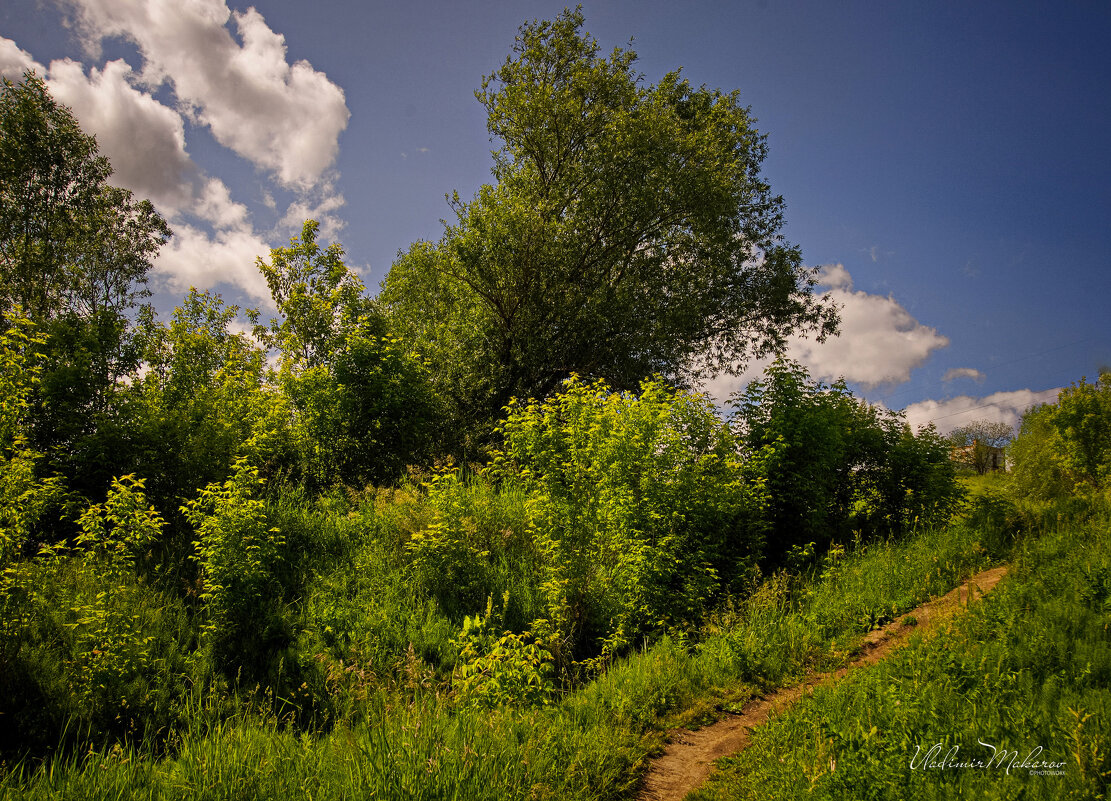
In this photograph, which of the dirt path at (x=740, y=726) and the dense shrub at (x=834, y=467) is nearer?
the dirt path at (x=740, y=726)

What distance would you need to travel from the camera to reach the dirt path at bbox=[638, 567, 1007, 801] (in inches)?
173

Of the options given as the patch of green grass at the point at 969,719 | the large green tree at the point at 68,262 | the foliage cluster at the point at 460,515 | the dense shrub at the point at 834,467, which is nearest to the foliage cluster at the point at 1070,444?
the foliage cluster at the point at 460,515

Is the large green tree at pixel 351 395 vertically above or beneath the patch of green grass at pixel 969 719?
above

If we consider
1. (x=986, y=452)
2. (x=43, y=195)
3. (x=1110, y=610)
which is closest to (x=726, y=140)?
(x=1110, y=610)

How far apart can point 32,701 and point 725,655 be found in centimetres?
949

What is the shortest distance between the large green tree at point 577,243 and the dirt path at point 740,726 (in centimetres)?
1498

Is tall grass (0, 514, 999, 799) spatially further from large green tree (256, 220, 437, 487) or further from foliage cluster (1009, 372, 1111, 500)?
foliage cluster (1009, 372, 1111, 500)

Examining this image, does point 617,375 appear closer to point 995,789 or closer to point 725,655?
point 725,655

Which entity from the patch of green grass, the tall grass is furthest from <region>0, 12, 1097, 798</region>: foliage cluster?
the patch of green grass

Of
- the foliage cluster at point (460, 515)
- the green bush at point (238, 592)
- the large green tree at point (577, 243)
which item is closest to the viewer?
the foliage cluster at point (460, 515)

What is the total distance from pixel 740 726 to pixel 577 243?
18987 mm

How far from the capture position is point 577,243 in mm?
21281

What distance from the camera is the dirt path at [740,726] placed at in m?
4.39

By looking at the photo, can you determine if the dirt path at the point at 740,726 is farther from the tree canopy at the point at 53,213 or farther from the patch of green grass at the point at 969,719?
the tree canopy at the point at 53,213
